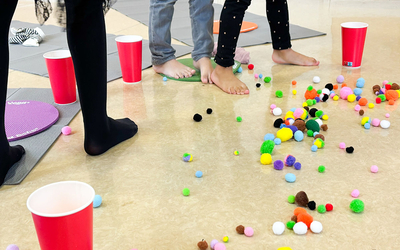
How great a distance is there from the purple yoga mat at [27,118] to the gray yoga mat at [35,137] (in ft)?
0.06

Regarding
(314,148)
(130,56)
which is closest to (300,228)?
(314,148)

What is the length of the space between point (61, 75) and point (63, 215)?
1.05 metres

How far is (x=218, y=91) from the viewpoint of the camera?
173 centimetres

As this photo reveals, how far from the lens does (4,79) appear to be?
0.96 metres

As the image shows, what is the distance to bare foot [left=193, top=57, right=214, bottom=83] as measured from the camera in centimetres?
184

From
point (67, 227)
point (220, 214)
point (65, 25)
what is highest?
point (65, 25)

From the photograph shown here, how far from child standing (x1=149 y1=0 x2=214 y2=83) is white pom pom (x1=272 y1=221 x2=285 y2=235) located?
107cm

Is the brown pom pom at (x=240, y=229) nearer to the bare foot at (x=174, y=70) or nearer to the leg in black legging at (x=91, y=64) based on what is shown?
the leg in black legging at (x=91, y=64)

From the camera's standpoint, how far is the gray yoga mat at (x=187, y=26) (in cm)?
255

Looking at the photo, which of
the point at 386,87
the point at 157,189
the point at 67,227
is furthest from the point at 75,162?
the point at 386,87

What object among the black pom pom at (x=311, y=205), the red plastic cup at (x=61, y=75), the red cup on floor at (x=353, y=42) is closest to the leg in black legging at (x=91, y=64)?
the red plastic cup at (x=61, y=75)

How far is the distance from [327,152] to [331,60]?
1082 millimetres

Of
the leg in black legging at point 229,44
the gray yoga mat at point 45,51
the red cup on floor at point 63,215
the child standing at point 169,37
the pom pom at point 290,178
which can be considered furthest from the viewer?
the gray yoga mat at point 45,51

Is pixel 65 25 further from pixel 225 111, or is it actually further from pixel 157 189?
pixel 225 111
